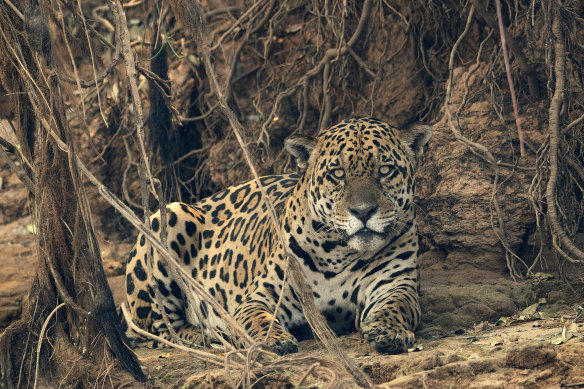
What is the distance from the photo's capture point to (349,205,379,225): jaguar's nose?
17.1ft

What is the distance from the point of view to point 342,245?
5645mm

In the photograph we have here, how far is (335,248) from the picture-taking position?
5.66 m

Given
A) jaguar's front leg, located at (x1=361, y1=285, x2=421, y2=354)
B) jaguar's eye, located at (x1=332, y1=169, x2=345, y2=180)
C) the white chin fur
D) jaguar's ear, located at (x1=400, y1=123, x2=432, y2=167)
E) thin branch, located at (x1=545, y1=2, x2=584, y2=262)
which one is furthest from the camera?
thin branch, located at (x1=545, y1=2, x2=584, y2=262)

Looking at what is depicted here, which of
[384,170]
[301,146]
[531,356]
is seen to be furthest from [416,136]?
[531,356]

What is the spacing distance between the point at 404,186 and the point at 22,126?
2308 mm

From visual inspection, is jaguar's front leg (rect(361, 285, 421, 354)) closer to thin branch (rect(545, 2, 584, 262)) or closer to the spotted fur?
the spotted fur

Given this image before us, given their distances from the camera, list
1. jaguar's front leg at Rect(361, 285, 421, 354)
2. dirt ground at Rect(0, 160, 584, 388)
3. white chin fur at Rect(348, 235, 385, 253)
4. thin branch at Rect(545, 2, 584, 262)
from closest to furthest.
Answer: dirt ground at Rect(0, 160, 584, 388), jaguar's front leg at Rect(361, 285, 421, 354), white chin fur at Rect(348, 235, 385, 253), thin branch at Rect(545, 2, 584, 262)

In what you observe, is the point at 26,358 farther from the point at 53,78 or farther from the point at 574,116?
the point at 574,116

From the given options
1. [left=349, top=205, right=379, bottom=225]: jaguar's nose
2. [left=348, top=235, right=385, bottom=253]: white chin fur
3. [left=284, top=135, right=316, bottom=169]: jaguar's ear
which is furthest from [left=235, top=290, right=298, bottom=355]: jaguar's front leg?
[left=284, top=135, right=316, bottom=169]: jaguar's ear

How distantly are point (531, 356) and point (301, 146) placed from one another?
2334 millimetres

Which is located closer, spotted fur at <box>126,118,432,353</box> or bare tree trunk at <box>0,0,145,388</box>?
bare tree trunk at <box>0,0,145,388</box>

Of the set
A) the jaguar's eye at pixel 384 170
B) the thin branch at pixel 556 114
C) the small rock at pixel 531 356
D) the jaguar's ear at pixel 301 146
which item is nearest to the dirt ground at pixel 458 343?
the small rock at pixel 531 356

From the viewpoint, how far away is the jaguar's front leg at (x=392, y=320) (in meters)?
4.79

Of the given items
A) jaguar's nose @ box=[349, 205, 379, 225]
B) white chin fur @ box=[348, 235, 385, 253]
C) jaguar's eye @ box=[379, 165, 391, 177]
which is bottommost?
white chin fur @ box=[348, 235, 385, 253]
